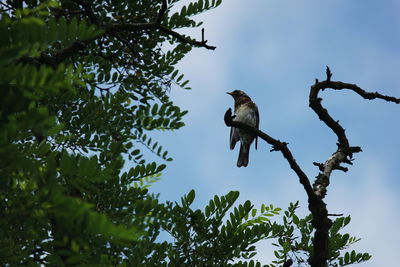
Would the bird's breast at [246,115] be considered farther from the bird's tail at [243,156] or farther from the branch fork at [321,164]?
the branch fork at [321,164]

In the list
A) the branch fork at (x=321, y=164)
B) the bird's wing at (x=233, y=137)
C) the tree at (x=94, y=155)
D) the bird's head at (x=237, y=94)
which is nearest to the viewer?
the tree at (x=94, y=155)

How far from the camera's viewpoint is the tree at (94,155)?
2059 mm

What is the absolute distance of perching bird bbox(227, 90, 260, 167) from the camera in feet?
31.7

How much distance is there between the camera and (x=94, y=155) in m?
2.33

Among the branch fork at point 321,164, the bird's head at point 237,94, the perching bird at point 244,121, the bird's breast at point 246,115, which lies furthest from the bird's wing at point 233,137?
the branch fork at point 321,164

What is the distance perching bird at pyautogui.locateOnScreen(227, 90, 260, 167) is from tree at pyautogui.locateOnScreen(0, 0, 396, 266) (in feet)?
13.8

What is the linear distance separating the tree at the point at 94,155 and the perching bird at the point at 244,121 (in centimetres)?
421

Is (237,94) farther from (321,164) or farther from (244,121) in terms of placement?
(321,164)

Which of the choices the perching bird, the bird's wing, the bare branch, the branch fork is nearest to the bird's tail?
the perching bird

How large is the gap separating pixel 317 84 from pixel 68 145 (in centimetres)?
275

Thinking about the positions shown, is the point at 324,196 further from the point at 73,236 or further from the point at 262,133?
the point at 73,236

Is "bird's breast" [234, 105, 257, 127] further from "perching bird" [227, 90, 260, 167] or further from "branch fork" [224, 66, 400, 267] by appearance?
"branch fork" [224, 66, 400, 267]

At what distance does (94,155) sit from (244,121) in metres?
7.85

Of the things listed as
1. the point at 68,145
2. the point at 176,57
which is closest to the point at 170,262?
the point at 68,145
